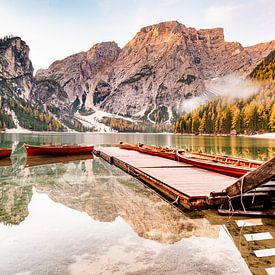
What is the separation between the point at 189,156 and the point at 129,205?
43.6ft

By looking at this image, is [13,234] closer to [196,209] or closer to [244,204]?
[196,209]

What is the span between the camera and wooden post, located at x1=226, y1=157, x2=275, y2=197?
840cm

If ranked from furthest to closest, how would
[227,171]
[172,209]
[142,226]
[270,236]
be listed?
[227,171], [172,209], [142,226], [270,236]

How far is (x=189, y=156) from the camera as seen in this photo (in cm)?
2562

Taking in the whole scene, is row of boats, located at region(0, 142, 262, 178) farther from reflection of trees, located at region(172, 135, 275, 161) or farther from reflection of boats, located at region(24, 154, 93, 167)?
reflection of trees, located at region(172, 135, 275, 161)

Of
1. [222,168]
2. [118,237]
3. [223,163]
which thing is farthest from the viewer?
[223,163]

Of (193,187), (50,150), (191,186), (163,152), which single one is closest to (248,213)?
(193,187)

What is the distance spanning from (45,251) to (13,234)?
2.10 m

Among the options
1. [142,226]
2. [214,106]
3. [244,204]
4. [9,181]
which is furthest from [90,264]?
[214,106]

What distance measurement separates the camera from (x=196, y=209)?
38.7 ft

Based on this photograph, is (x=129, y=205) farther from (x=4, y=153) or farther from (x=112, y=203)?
(x=4, y=153)

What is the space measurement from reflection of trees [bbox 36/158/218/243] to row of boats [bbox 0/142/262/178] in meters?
5.05

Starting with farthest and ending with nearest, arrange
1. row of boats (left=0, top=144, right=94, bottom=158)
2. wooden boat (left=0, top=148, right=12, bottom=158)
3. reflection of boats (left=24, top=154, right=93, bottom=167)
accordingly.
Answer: row of boats (left=0, top=144, right=94, bottom=158) → wooden boat (left=0, top=148, right=12, bottom=158) → reflection of boats (left=24, top=154, right=93, bottom=167)

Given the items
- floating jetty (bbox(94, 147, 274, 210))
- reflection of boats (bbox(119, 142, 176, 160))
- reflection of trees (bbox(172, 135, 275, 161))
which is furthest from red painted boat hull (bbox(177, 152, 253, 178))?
reflection of trees (bbox(172, 135, 275, 161))
